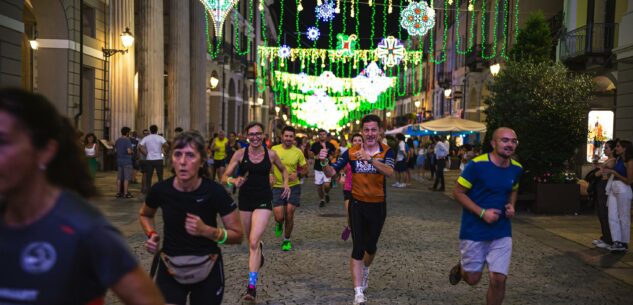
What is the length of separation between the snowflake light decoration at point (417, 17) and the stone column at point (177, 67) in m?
11.4

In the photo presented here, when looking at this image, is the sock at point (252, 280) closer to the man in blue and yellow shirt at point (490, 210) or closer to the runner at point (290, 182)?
the man in blue and yellow shirt at point (490, 210)

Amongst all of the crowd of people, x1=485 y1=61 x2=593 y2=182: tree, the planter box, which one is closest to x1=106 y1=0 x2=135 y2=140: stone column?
the crowd of people

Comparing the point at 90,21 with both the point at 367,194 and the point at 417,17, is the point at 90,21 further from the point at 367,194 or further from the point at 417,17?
the point at 367,194

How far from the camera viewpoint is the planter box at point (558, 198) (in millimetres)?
13711

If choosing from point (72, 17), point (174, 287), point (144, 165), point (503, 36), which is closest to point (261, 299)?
point (174, 287)

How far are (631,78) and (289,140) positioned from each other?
489 inches

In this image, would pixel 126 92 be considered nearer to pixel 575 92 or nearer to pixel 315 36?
pixel 315 36

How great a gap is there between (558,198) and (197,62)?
19982mm

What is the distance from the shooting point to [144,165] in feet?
50.2

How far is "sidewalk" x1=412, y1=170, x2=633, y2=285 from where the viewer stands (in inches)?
319

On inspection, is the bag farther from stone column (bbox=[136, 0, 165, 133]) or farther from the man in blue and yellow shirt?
stone column (bbox=[136, 0, 165, 133])

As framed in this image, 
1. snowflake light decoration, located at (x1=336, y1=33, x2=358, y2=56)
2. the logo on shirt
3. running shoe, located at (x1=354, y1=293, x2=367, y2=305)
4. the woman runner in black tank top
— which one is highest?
snowflake light decoration, located at (x1=336, y1=33, x2=358, y2=56)

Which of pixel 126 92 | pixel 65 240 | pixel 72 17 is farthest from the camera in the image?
pixel 126 92

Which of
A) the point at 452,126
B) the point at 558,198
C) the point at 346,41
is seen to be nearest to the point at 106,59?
A: the point at 346,41
